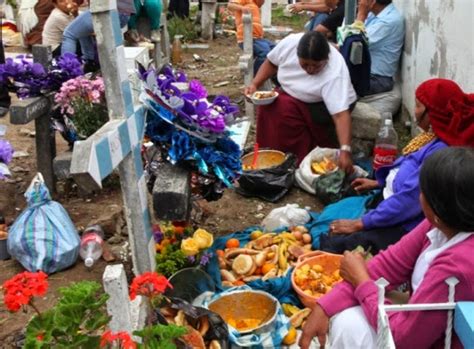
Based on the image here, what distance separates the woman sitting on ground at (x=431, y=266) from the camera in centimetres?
195

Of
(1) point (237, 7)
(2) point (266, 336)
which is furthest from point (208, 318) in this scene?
(1) point (237, 7)

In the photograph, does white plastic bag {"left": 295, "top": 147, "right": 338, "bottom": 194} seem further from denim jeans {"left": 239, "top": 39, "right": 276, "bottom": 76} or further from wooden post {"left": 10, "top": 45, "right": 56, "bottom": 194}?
denim jeans {"left": 239, "top": 39, "right": 276, "bottom": 76}

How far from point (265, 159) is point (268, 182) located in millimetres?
482

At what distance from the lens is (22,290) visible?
179 cm

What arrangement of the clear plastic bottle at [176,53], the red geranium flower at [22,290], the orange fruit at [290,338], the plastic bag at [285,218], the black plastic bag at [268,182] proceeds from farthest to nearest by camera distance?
the clear plastic bottle at [176,53]
the black plastic bag at [268,182]
the plastic bag at [285,218]
the orange fruit at [290,338]
the red geranium flower at [22,290]

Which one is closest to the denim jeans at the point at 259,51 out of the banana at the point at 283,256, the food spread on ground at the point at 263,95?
the food spread on ground at the point at 263,95

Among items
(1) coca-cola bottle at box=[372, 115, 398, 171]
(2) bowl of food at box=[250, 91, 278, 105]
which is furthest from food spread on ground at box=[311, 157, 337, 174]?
(2) bowl of food at box=[250, 91, 278, 105]

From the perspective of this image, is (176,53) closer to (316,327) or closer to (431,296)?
(316,327)

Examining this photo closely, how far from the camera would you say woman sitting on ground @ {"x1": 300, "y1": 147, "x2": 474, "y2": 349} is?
1948 millimetres

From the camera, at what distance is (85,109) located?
4.74 meters

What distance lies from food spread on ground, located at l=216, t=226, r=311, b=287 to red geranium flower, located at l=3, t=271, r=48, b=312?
75.4 inches

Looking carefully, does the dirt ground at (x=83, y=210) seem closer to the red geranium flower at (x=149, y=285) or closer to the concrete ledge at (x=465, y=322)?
the red geranium flower at (x=149, y=285)

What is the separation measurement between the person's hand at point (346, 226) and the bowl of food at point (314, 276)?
175 millimetres

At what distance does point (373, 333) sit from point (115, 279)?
95 cm
